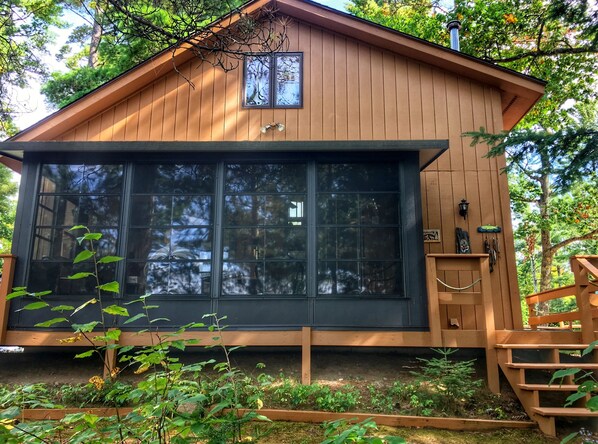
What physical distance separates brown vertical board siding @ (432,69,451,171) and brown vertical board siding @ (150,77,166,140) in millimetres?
4203

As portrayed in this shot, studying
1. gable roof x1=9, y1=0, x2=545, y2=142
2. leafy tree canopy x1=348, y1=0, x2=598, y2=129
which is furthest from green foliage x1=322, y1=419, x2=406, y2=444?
leafy tree canopy x1=348, y1=0, x2=598, y2=129

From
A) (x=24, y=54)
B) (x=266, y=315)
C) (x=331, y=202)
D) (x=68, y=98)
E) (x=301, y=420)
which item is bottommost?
(x=301, y=420)

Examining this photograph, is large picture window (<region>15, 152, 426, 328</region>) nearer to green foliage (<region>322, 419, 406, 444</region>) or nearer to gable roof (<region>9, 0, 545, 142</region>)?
gable roof (<region>9, 0, 545, 142</region>)

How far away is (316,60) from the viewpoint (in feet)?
22.5

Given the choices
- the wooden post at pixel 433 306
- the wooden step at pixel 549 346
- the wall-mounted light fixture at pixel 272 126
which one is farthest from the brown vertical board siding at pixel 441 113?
the wooden step at pixel 549 346

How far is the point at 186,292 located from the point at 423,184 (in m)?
3.69

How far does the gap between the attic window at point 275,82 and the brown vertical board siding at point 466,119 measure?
2448 millimetres

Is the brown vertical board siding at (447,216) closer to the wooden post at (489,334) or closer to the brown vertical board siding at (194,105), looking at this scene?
the wooden post at (489,334)

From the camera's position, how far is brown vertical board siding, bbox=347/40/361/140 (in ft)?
A: 21.5

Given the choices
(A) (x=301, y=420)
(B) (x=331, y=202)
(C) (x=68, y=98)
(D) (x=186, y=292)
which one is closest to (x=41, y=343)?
(D) (x=186, y=292)

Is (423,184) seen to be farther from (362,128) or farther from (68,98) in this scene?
(68,98)

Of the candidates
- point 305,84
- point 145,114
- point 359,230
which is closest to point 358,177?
point 359,230

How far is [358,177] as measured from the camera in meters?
5.62

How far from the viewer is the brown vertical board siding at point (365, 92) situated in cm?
653
